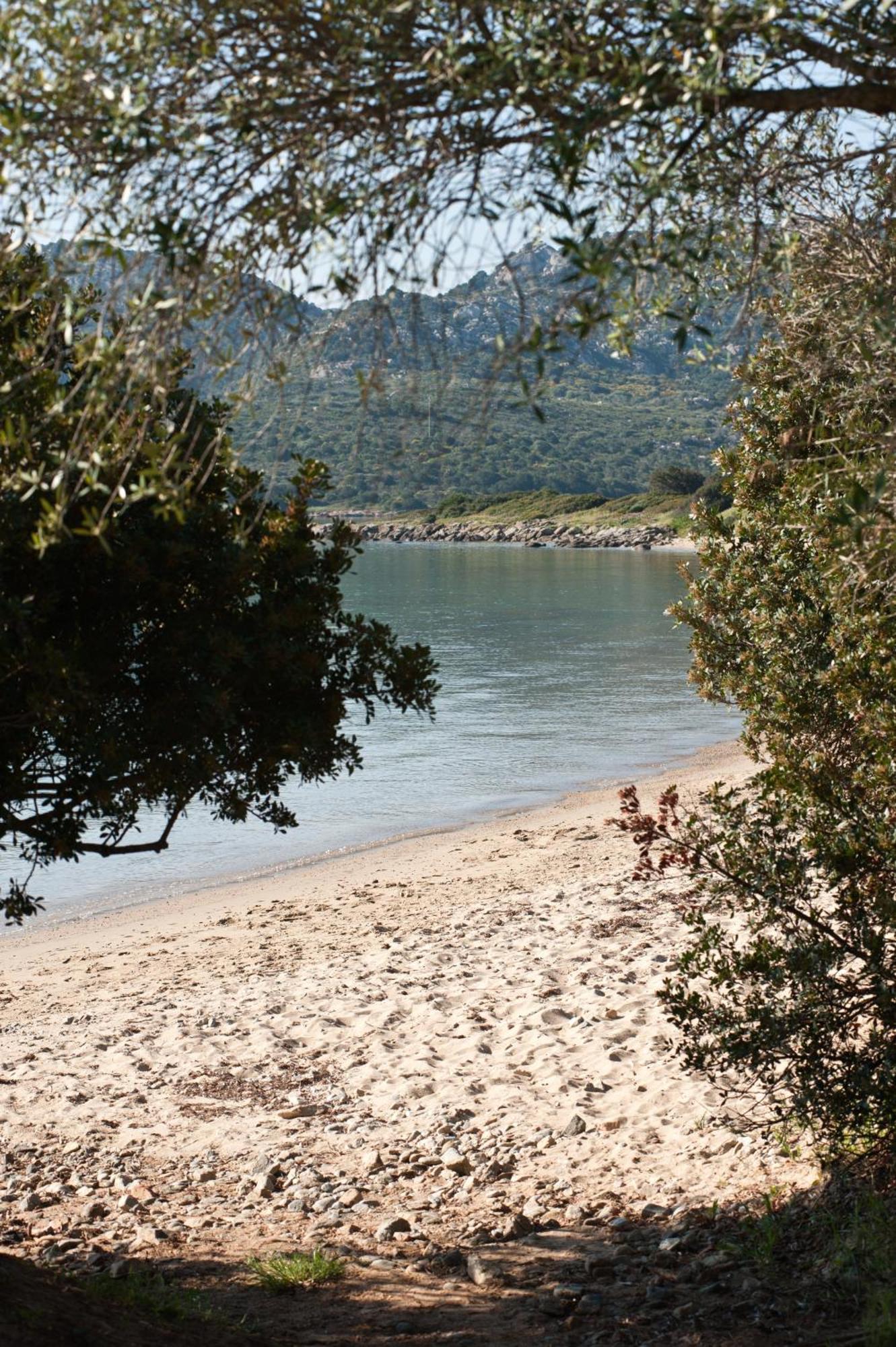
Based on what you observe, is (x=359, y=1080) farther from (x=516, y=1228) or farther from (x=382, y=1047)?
(x=516, y=1228)

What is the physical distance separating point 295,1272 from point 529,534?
123 metres

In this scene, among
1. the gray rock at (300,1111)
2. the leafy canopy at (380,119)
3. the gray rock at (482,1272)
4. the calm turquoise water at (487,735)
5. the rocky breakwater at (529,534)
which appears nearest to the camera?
the leafy canopy at (380,119)

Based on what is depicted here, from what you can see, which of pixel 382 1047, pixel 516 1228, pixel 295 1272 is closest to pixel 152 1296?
pixel 295 1272

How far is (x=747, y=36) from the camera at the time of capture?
389 cm

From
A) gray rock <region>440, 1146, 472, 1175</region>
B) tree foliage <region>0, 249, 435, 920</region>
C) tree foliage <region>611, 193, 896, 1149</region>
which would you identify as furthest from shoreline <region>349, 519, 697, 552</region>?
tree foliage <region>0, 249, 435, 920</region>

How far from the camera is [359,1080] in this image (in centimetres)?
862

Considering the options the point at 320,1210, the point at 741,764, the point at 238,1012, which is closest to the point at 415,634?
the point at 741,764

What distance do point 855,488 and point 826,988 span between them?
2313mm

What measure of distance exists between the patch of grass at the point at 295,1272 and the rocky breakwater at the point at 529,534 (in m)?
104

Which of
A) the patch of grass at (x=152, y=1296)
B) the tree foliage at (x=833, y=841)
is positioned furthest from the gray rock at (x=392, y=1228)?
the tree foliage at (x=833, y=841)

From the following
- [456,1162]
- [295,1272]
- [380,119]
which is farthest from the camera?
[456,1162]

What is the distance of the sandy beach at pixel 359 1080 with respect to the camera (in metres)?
6.69

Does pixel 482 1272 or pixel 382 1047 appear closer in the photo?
pixel 482 1272

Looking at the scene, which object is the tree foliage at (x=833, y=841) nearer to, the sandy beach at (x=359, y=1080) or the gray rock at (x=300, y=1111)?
the sandy beach at (x=359, y=1080)
